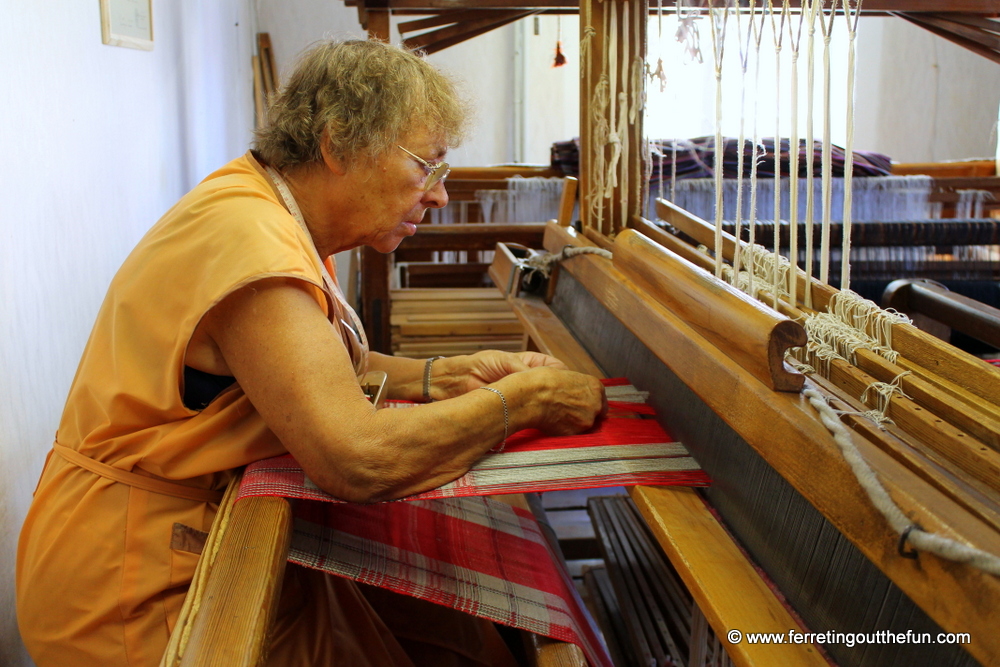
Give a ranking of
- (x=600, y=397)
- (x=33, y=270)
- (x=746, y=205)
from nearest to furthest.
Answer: (x=600, y=397), (x=33, y=270), (x=746, y=205)

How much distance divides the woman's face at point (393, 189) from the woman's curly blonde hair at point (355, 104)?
18 millimetres

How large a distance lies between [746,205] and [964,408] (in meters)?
3.23

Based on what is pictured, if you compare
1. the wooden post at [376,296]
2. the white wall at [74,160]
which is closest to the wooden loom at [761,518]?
the white wall at [74,160]

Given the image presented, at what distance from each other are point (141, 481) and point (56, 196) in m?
0.96

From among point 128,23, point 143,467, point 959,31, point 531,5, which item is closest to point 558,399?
point 143,467

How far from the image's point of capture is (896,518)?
76 cm

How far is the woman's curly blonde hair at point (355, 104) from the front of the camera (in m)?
1.33

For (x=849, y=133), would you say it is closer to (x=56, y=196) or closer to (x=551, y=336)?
(x=551, y=336)

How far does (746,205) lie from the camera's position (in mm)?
4039

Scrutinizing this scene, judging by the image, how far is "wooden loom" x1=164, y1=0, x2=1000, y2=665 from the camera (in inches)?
29.9

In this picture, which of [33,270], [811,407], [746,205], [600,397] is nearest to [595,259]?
[600,397]

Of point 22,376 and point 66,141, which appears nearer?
point 22,376

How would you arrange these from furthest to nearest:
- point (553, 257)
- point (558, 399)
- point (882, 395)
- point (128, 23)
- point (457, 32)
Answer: point (457, 32) < point (128, 23) < point (553, 257) < point (558, 399) < point (882, 395)

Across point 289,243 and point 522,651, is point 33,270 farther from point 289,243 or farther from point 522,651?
point 522,651
